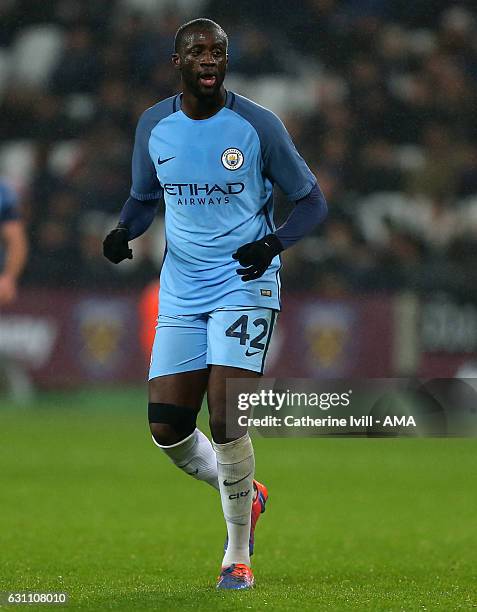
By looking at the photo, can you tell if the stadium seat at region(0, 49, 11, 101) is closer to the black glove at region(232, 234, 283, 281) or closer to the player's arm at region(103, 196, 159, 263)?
the player's arm at region(103, 196, 159, 263)

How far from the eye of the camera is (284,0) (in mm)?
17516

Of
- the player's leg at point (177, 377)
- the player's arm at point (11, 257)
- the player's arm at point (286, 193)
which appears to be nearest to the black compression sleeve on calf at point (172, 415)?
the player's leg at point (177, 377)

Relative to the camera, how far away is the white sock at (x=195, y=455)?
5.39m

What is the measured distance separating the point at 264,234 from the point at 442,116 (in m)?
11.8

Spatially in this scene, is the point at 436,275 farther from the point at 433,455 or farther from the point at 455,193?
the point at 433,455

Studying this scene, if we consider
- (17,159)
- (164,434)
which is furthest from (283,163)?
(17,159)

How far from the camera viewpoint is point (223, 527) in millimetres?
7340

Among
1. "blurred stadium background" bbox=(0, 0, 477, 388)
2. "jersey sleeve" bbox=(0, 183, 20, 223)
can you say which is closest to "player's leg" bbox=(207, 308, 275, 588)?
"jersey sleeve" bbox=(0, 183, 20, 223)

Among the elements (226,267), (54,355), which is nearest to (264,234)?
(226,267)

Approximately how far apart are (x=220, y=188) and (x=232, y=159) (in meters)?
0.12

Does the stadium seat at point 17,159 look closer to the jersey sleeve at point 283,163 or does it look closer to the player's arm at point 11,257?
the player's arm at point 11,257

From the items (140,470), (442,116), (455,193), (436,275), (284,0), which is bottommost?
(140,470)

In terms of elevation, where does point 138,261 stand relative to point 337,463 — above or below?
above

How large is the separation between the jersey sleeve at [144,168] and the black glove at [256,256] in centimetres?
61
